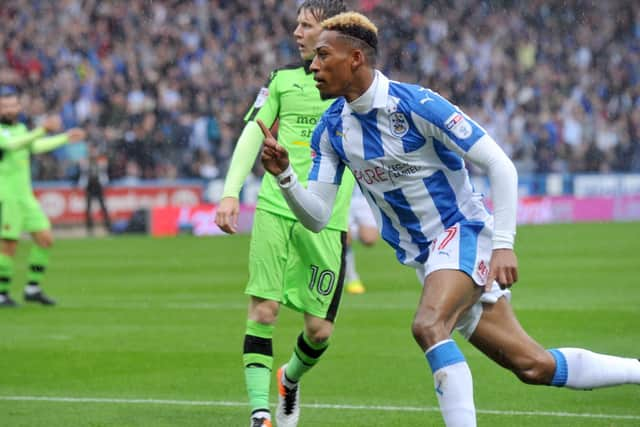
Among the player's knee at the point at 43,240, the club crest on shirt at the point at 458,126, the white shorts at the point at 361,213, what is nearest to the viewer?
the club crest on shirt at the point at 458,126

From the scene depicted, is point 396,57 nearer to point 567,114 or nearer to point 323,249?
point 567,114

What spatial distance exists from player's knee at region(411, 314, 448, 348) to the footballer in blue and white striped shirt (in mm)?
73

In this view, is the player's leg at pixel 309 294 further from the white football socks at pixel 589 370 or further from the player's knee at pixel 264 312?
the white football socks at pixel 589 370

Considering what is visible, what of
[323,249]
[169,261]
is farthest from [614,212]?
[323,249]

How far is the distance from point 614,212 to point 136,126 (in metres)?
12.3

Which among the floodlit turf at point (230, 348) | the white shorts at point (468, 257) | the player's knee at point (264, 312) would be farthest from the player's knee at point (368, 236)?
the white shorts at point (468, 257)

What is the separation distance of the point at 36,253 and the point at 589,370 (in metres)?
9.10

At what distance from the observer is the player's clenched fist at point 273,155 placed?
5.48 metres

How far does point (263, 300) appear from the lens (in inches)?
271

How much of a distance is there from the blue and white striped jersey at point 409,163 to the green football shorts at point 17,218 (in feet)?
28.9

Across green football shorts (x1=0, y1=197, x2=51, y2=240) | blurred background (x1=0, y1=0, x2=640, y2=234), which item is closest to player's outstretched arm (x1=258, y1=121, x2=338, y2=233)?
green football shorts (x1=0, y1=197, x2=51, y2=240)

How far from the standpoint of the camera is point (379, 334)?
430 inches

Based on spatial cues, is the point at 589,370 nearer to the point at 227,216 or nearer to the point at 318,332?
the point at 318,332

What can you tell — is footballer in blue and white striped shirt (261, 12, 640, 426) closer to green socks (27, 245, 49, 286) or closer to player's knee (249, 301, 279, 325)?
player's knee (249, 301, 279, 325)
